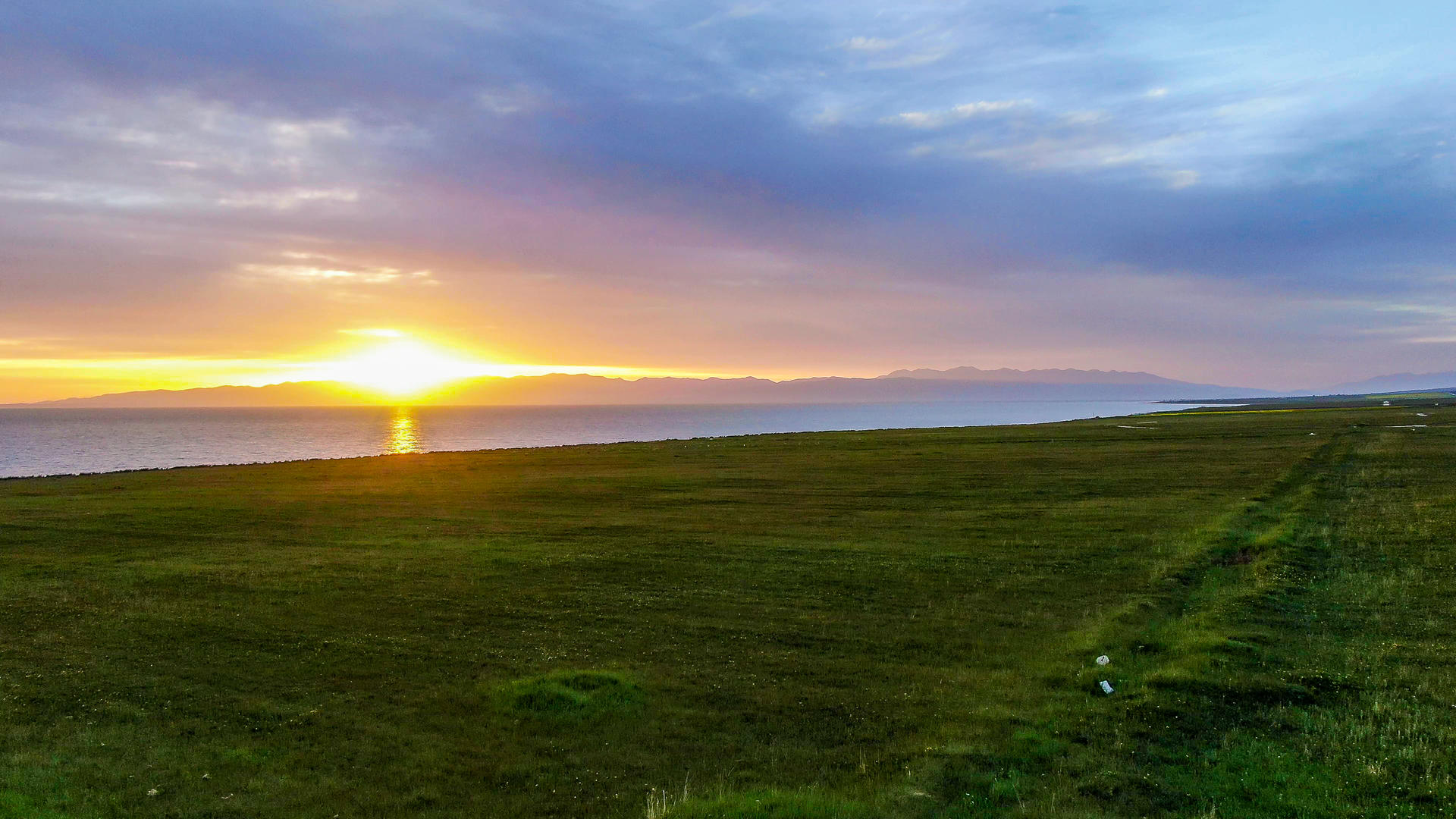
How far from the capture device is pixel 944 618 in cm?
2102

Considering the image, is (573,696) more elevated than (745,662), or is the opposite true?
(573,696)

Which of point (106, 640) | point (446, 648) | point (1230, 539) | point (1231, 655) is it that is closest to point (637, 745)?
point (446, 648)

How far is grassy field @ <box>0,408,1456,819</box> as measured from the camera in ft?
40.3

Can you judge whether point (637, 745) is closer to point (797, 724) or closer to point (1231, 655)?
point (797, 724)

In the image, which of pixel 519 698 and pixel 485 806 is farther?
pixel 519 698

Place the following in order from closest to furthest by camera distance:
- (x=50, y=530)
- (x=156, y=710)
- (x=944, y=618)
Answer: (x=156, y=710) → (x=944, y=618) → (x=50, y=530)

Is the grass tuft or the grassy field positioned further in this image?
the grass tuft

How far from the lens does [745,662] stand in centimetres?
1791

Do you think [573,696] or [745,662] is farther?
[745,662]

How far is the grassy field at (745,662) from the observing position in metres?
12.3

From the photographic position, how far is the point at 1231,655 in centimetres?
1684

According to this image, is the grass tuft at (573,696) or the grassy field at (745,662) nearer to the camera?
the grassy field at (745,662)

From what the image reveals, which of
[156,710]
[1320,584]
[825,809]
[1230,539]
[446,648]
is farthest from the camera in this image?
[1230,539]

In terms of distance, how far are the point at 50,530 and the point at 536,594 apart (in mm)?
29628
